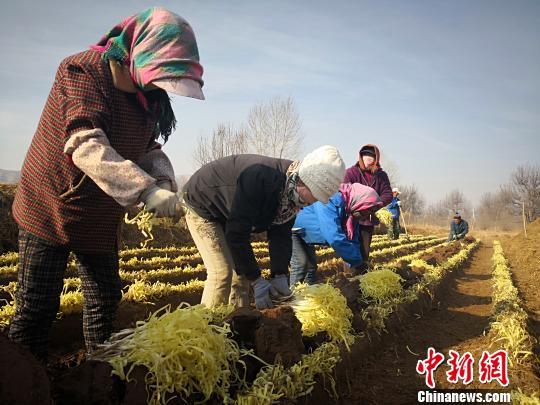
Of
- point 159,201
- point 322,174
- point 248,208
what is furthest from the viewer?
point 322,174

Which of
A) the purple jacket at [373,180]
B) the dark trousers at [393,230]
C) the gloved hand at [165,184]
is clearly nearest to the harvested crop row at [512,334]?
the purple jacket at [373,180]

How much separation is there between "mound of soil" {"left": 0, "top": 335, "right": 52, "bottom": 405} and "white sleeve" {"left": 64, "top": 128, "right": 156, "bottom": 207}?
2.09 feet

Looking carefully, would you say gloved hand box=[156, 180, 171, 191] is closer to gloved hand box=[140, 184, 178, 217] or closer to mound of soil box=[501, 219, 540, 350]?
gloved hand box=[140, 184, 178, 217]

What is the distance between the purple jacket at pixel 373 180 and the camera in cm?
605

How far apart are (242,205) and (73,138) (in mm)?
1351

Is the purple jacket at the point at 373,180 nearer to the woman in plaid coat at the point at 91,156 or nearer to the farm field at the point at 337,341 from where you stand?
the farm field at the point at 337,341

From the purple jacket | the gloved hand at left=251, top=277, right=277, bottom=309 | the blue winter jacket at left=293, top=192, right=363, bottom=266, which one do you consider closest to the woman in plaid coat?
the gloved hand at left=251, top=277, right=277, bottom=309

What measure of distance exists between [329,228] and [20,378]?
146 inches

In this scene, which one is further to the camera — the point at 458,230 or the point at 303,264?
the point at 458,230

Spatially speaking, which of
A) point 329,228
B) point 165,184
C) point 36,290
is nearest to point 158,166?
point 165,184

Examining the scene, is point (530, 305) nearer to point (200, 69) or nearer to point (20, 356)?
point (200, 69)

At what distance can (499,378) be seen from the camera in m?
3.00

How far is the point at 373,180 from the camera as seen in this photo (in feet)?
20.1

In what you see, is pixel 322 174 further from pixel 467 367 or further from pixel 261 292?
pixel 467 367
